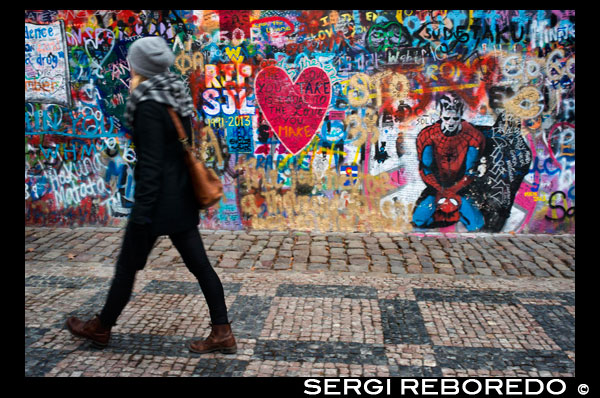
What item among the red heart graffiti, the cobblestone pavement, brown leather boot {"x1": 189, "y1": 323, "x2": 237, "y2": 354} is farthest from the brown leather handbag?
the red heart graffiti

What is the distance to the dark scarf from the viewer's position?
11.1 ft

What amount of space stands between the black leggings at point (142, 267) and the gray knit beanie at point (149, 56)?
42.0 inches

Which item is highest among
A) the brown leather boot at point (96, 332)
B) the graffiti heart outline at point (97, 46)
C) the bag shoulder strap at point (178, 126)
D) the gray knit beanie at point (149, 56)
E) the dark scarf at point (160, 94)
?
the graffiti heart outline at point (97, 46)

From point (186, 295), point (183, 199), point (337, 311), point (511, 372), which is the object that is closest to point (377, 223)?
point (337, 311)

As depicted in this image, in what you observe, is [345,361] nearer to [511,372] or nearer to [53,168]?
[511,372]

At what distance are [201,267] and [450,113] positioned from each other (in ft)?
14.4

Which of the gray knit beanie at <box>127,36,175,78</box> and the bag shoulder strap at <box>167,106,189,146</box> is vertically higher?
the gray knit beanie at <box>127,36,175,78</box>

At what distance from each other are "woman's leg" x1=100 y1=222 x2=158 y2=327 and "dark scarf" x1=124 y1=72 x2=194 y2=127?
763 mm

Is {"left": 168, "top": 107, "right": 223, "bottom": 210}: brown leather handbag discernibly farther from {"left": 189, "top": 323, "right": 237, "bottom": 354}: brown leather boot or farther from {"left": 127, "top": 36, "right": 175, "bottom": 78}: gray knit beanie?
{"left": 189, "top": 323, "right": 237, "bottom": 354}: brown leather boot

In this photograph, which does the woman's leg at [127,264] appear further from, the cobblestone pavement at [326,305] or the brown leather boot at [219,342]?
the brown leather boot at [219,342]

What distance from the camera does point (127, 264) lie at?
368 centimetres

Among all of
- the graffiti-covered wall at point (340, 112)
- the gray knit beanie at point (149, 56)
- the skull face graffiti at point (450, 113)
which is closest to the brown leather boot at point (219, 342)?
the gray knit beanie at point (149, 56)

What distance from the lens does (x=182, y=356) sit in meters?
3.82

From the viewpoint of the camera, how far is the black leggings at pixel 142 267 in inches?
143
